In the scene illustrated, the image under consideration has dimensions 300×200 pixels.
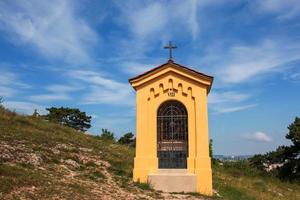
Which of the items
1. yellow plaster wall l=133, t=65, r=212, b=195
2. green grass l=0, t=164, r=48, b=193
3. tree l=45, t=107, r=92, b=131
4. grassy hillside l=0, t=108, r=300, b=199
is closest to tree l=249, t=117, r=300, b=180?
grassy hillside l=0, t=108, r=300, b=199

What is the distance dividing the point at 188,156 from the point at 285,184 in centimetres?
1174

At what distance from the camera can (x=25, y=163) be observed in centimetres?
1286

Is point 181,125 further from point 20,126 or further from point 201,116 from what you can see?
point 20,126

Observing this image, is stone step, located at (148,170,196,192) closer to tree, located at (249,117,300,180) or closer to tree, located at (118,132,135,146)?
tree, located at (249,117,300,180)

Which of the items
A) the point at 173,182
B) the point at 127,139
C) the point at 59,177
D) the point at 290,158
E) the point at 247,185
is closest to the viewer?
the point at 59,177

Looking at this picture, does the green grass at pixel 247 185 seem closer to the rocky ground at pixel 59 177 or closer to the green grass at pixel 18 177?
the rocky ground at pixel 59 177

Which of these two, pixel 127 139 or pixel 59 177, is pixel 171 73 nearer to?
pixel 59 177

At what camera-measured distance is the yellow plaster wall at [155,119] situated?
559 inches

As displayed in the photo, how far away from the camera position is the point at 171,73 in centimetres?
1479

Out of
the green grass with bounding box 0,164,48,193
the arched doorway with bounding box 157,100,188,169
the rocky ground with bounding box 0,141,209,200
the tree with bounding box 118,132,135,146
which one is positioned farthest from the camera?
the tree with bounding box 118,132,135,146

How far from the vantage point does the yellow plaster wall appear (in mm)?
14195

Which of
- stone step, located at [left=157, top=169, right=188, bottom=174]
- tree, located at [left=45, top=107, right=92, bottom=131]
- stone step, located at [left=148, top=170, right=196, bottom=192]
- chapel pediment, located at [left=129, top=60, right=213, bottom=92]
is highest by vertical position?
tree, located at [left=45, top=107, right=92, bottom=131]

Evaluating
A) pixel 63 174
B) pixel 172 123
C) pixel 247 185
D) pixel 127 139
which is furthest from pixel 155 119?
pixel 127 139

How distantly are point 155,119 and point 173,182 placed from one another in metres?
2.47
